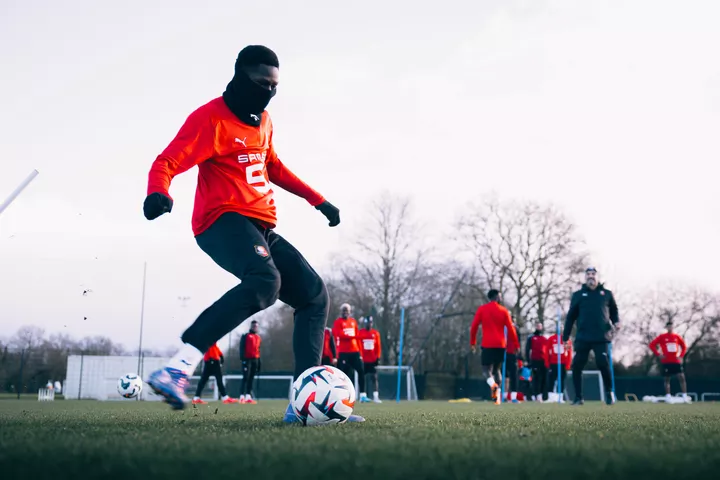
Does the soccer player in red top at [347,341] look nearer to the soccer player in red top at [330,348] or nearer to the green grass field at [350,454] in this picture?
the soccer player in red top at [330,348]

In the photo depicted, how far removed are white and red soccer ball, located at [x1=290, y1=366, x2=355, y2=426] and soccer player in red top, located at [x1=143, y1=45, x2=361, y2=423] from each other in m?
0.29

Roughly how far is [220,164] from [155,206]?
706mm

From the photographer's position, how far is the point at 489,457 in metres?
2.44

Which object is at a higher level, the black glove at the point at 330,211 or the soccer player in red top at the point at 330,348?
the black glove at the point at 330,211

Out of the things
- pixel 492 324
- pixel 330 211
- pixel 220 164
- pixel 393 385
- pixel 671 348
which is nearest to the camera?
pixel 220 164

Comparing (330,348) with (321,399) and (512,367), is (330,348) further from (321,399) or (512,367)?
(321,399)

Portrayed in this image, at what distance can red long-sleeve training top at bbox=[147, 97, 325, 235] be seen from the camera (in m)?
4.29

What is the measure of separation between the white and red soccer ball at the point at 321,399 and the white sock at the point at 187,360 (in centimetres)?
61

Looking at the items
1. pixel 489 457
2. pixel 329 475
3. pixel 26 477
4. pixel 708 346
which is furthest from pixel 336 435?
pixel 708 346

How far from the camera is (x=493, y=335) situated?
49.1ft

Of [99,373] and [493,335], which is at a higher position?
[493,335]

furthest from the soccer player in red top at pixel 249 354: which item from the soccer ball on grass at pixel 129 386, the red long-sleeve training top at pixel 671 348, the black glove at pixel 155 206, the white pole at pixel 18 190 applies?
the black glove at pixel 155 206

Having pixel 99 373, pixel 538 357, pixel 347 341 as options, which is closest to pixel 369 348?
pixel 347 341

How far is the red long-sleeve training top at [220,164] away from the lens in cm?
429
